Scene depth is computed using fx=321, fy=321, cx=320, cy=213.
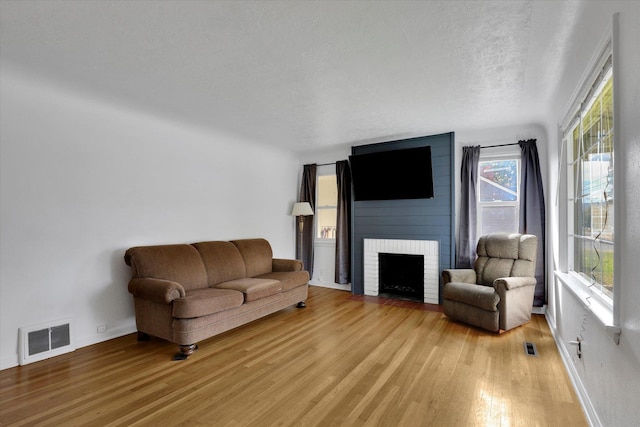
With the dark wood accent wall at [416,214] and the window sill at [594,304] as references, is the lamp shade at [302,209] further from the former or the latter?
the window sill at [594,304]

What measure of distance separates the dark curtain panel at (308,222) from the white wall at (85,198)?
5.78 ft

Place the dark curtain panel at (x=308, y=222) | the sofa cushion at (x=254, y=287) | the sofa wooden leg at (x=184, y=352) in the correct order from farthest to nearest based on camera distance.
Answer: the dark curtain panel at (x=308, y=222), the sofa cushion at (x=254, y=287), the sofa wooden leg at (x=184, y=352)

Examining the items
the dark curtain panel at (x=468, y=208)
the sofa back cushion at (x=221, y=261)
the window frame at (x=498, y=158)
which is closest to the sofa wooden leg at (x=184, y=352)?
the sofa back cushion at (x=221, y=261)

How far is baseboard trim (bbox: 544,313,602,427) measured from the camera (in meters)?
1.88

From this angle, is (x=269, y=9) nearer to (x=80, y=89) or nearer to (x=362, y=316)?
(x=80, y=89)

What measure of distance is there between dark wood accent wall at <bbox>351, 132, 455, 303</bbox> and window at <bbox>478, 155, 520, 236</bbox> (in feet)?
1.34

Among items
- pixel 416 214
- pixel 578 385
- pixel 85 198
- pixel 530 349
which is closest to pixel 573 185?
pixel 530 349

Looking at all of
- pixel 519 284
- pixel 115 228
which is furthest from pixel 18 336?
pixel 519 284

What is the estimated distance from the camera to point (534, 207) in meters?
4.11

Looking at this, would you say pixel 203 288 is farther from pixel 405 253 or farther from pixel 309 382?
pixel 405 253

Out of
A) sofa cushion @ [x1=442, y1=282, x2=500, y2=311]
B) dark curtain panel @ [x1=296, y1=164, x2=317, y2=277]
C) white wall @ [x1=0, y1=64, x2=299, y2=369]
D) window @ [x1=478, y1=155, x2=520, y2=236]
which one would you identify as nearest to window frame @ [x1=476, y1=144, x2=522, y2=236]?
window @ [x1=478, y1=155, x2=520, y2=236]

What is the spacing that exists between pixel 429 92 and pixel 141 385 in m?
3.54

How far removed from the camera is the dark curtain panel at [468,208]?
4.47 meters

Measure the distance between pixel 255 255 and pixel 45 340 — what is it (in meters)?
2.39
